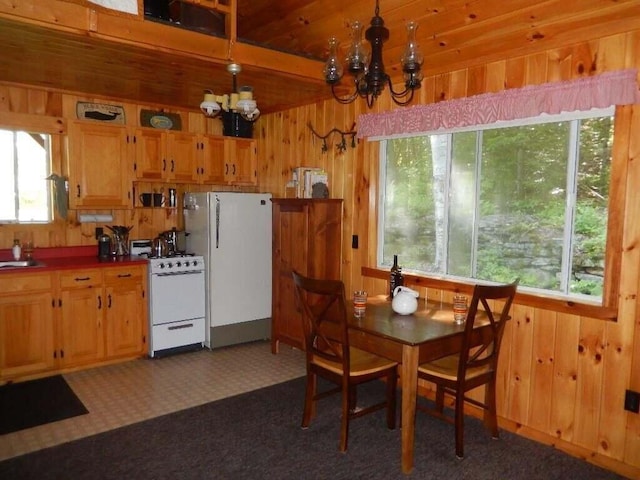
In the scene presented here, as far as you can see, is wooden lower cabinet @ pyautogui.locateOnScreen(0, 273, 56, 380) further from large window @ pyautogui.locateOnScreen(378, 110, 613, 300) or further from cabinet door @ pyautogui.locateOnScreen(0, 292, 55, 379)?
large window @ pyautogui.locateOnScreen(378, 110, 613, 300)

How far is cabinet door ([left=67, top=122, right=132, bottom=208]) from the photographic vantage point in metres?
4.02

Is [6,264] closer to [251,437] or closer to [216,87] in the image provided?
[216,87]

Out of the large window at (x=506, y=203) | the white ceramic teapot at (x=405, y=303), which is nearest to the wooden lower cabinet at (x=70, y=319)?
the large window at (x=506, y=203)

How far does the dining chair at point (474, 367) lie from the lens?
250cm

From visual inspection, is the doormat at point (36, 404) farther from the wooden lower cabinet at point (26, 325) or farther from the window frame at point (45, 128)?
the window frame at point (45, 128)

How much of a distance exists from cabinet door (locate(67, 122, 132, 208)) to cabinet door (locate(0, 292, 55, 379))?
92cm

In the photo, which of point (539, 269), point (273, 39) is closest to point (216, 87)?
point (273, 39)

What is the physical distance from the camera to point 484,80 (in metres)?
3.05

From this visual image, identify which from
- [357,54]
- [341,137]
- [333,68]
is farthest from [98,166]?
[357,54]

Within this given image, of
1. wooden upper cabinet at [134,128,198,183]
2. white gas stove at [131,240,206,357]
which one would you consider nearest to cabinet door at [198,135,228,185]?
wooden upper cabinet at [134,128,198,183]

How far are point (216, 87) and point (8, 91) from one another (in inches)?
70.3

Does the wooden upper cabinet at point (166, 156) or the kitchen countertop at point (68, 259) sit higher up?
the wooden upper cabinet at point (166, 156)

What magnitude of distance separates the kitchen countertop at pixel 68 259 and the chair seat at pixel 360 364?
2.16 m

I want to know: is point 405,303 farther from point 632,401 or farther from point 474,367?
point 632,401
